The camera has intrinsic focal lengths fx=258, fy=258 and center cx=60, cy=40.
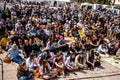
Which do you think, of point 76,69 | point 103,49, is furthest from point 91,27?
point 76,69

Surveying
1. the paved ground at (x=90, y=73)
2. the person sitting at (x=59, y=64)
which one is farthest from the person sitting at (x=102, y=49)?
the person sitting at (x=59, y=64)

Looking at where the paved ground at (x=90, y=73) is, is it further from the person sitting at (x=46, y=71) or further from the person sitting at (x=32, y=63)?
the person sitting at (x=32, y=63)

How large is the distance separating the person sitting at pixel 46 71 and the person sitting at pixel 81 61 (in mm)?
1447

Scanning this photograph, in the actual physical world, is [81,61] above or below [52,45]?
below

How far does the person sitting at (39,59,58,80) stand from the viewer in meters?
10.3

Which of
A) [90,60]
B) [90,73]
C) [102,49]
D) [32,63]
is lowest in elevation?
[90,73]

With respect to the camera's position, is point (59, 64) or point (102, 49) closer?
point (59, 64)

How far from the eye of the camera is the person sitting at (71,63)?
11384 mm

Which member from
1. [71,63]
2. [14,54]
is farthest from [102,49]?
[14,54]

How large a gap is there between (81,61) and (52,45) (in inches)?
86.1

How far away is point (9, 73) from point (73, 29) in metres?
8.02

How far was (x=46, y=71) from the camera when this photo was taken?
1055 centimetres

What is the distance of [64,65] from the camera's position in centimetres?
1109

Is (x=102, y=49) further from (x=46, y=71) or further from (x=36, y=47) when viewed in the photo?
(x=46, y=71)
